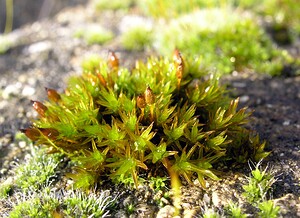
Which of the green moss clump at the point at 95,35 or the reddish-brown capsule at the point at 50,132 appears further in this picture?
the green moss clump at the point at 95,35

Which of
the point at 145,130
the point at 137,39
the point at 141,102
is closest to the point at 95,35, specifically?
the point at 137,39

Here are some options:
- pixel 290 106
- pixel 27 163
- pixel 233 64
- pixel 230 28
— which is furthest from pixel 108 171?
pixel 230 28

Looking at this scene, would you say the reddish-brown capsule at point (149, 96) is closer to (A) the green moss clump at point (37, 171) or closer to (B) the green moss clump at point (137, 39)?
(A) the green moss clump at point (37, 171)

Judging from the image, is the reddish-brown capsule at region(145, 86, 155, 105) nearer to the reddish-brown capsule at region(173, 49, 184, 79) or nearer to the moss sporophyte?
the moss sporophyte

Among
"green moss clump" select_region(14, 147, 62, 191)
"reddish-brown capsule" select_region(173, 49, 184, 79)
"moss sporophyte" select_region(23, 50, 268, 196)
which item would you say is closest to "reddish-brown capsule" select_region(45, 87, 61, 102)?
"moss sporophyte" select_region(23, 50, 268, 196)

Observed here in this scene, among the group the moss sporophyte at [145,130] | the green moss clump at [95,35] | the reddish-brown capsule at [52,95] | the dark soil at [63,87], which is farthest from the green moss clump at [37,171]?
the green moss clump at [95,35]

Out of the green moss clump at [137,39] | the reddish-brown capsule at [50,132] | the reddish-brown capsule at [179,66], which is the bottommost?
the reddish-brown capsule at [50,132]

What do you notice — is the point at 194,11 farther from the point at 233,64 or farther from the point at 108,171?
the point at 108,171
